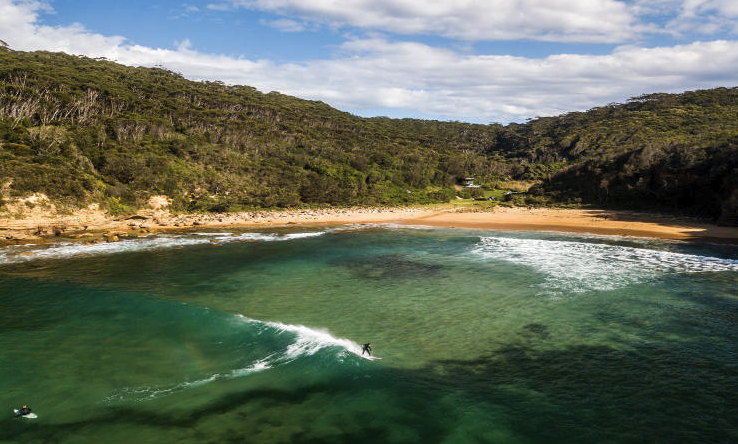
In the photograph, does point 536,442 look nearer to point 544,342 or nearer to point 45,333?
point 544,342

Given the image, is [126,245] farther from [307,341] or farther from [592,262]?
[592,262]

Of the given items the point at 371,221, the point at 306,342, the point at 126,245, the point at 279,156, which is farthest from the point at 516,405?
the point at 279,156

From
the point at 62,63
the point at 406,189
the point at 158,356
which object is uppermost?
the point at 62,63

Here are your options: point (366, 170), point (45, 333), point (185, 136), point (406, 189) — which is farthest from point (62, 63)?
point (45, 333)

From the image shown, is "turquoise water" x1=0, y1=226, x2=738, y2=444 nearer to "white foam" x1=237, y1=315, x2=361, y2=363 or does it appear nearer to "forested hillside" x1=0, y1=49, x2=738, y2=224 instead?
"white foam" x1=237, y1=315, x2=361, y2=363

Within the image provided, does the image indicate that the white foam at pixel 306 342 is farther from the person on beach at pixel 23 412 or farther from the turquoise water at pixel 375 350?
the person on beach at pixel 23 412

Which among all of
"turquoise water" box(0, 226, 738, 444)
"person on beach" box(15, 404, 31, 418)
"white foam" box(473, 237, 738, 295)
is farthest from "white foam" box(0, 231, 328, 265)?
"person on beach" box(15, 404, 31, 418)

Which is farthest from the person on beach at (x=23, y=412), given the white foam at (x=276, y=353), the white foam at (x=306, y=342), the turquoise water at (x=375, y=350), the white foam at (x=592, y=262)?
the white foam at (x=592, y=262)
